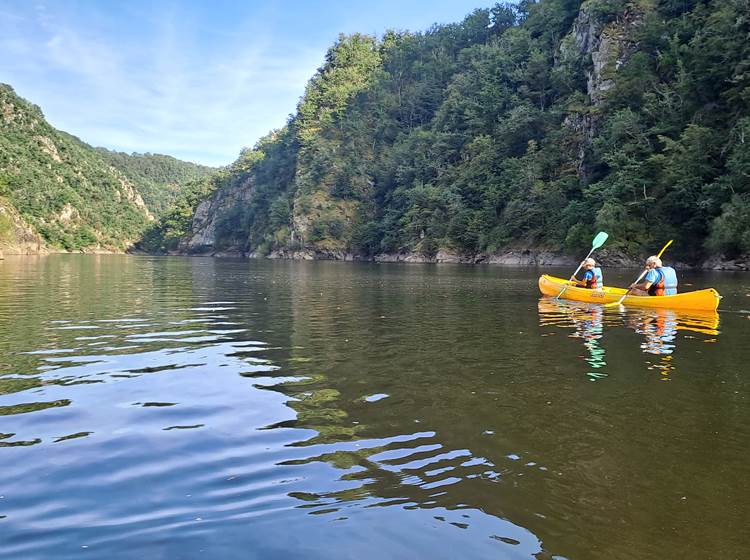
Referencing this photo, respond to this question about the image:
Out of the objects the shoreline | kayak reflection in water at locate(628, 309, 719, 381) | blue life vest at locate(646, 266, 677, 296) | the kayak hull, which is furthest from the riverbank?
kayak reflection in water at locate(628, 309, 719, 381)

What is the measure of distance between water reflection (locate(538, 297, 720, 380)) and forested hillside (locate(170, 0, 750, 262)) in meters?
24.2

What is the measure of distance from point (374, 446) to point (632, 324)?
32.7 feet

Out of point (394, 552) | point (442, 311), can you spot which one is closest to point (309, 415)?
point (394, 552)

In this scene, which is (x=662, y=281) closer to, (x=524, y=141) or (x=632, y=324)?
(x=632, y=324)

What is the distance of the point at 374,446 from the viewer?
16.9 ft

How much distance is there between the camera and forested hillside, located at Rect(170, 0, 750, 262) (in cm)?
4012

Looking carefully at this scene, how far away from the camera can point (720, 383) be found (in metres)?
7.41

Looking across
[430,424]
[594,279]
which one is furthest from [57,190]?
[430,424]

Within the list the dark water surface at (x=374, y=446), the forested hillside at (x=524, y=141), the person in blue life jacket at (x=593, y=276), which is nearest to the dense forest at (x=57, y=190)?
the forested hillside at (x=524, y=141)

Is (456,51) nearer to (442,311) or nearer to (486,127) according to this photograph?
(486,127)

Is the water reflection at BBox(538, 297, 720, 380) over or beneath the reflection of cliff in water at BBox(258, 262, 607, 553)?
over

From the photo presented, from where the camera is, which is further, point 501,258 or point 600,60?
point 501,258

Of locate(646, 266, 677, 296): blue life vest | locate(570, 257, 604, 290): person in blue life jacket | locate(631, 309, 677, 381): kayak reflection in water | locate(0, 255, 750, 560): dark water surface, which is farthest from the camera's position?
locate(570, 257, 604, 290): person in blue life jacket

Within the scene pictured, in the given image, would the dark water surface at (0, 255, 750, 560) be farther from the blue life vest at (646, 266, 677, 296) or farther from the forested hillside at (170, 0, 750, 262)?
the forested hillside at (170, 0, 750, 262)
